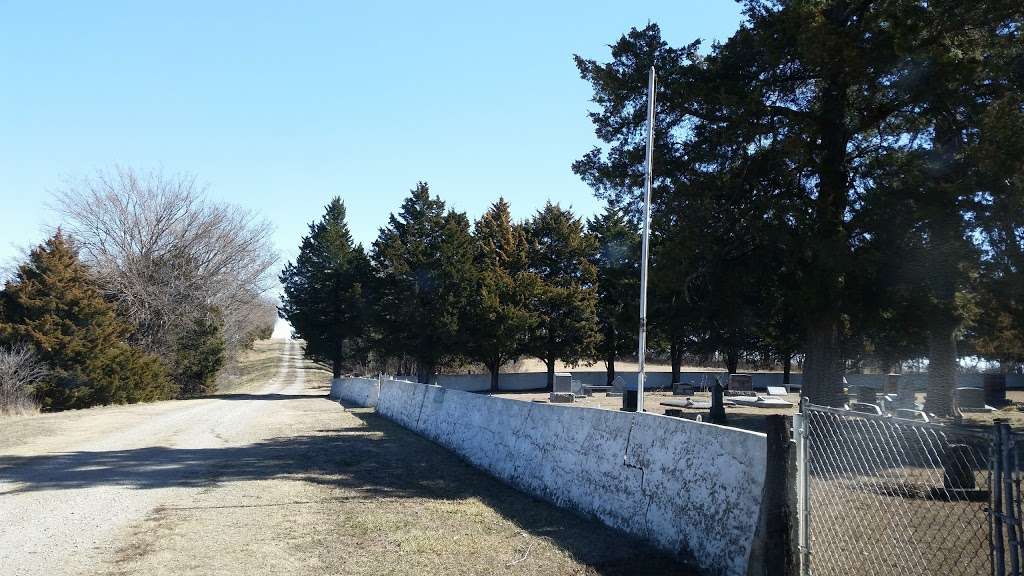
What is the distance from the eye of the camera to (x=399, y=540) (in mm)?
8367

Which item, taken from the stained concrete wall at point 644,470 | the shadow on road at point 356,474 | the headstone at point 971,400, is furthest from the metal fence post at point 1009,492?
the headstone at point 971,400

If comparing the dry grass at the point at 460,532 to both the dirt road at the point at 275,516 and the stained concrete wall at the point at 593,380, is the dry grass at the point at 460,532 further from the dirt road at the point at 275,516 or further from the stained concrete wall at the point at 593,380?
the stained concrete wall at the point at 593,380

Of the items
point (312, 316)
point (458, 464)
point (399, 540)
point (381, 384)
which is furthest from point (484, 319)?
point (399, 540)

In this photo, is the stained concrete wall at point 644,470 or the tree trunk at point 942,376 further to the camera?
the tree trunk at point 942,376

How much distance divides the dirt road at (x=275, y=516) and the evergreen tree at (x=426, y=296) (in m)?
34.9

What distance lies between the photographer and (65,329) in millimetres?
36031

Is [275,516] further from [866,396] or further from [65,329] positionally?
[65,329]

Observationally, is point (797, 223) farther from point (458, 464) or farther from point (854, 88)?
point (458, 464)

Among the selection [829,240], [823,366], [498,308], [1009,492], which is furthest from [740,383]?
[1009,492]

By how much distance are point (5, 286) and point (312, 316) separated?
26.0 metres

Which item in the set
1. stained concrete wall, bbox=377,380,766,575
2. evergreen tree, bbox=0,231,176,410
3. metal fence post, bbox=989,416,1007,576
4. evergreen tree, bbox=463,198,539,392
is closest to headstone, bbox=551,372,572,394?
evergreen tree, bbox=463,198,539,392

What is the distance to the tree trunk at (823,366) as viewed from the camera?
20.2 m

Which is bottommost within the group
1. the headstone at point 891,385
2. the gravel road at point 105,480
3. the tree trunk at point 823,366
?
the gravel road at point 105,480

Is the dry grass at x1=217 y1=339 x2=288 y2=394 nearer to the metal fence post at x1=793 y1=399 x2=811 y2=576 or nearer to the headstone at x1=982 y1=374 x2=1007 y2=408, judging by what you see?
the headstone at x1=982 y1=374 x2=1007 y2=408
